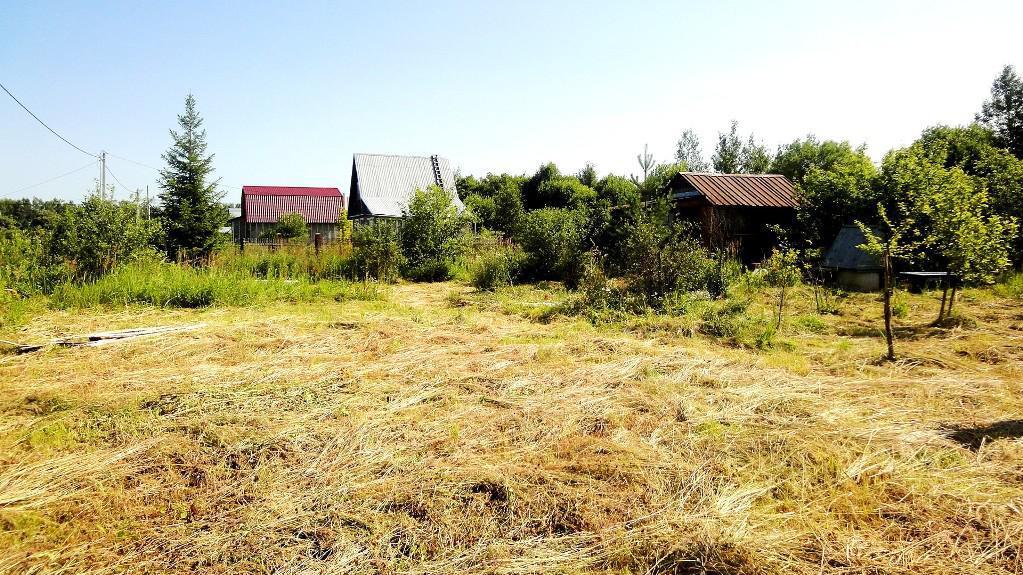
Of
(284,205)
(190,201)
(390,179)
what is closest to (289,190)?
(284,205)


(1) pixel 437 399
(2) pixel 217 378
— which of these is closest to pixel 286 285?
(2) pixel 217 378

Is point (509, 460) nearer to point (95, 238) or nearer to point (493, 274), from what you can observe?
point (493, 274)

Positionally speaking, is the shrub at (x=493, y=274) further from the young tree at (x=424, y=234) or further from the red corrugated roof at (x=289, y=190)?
the red corrugated roof at (x=289, y=190)

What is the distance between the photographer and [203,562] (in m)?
2.44

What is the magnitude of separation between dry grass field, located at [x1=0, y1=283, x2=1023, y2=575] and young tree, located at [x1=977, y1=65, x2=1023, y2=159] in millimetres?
18883

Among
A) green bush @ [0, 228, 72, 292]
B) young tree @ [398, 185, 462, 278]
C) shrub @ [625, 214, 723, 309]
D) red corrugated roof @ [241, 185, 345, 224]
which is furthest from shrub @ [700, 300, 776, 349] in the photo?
red corrugated roof @ [241, 185, 345, 224]

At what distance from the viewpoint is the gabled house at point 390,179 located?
25383 millimetres

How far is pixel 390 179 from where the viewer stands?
87.1ft

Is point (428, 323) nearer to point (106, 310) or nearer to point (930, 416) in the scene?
point (106, 310)

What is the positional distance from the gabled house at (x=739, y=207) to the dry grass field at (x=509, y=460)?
880 cm

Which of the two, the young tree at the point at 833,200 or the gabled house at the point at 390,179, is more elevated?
the gabled house at the point at 390,179

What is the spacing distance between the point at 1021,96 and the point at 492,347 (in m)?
27.6

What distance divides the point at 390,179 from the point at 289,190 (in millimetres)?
16889

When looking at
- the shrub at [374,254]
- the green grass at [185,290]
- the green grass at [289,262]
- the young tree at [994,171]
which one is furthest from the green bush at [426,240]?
the young tree at [994,171]
